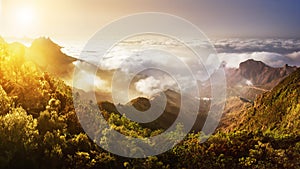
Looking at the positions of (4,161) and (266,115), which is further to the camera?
(266,115)

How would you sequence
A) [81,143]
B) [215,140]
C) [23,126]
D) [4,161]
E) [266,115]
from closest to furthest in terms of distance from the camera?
[4,161]
[23,126]
[81,143]
[215,140]
[266,115]

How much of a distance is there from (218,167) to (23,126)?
1416cm

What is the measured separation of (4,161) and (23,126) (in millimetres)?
2665

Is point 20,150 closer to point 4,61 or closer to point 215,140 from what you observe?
point 4,61

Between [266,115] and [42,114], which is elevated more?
[266,115]

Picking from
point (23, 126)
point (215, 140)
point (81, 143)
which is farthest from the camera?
point (215, 140)

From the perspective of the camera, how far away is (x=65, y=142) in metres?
26.0

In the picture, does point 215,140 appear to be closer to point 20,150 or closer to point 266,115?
point 20,150

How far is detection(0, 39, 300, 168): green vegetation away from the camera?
2453cm

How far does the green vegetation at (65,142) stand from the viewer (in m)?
24.5

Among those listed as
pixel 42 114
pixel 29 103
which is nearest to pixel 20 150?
Answer: pixel 42 114

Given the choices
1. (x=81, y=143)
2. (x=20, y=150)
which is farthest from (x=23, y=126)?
(x=81, y=143)

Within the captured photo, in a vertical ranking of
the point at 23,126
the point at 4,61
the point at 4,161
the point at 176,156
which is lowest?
the point at 176,156

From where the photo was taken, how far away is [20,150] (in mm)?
24375
